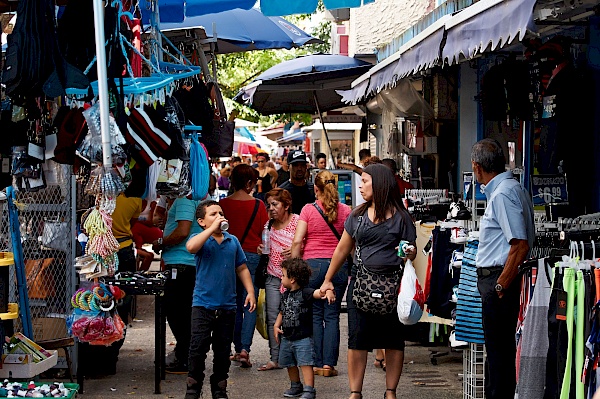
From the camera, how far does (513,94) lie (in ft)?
30.0

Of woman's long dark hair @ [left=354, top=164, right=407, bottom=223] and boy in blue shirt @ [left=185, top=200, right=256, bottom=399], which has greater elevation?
woman's long dark hair @ [left=354, top=164, right=407, bottom=223]

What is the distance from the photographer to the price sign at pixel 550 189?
344 inches

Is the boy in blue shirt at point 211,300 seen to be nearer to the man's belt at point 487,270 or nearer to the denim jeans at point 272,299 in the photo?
the denim jeans at point 272,299

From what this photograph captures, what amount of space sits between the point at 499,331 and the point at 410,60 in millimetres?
2938

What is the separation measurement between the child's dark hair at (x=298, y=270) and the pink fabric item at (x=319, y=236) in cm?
73

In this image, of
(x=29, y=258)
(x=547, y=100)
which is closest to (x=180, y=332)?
(x=29, y=258)

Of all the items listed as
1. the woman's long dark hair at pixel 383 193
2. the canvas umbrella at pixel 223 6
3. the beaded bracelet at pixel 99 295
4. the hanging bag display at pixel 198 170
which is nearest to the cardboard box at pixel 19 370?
the beaded bracelet at pixel 99 295

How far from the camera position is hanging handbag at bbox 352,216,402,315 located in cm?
732

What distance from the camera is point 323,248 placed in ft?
28.9

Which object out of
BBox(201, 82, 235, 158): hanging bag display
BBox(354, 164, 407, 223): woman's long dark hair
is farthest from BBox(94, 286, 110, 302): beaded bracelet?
BBox(201, 82, 235, 158): hanging bag display

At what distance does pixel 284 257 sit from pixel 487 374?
2726 millimetres

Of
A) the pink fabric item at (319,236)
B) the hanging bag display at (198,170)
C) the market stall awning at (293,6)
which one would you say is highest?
the market stall awning at (293,6)

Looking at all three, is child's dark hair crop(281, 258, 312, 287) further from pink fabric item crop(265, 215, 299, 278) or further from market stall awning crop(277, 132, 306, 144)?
market stall awning crop(277, 132, 306, 144)

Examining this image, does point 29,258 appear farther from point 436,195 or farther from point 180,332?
point 436,195
